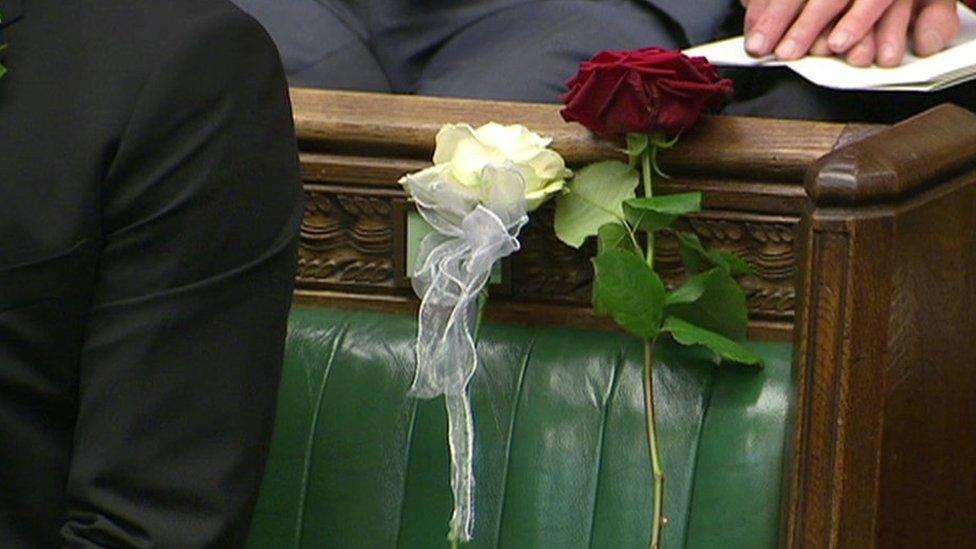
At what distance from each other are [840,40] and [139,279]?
0.61 meters

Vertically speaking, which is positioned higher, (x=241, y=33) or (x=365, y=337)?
(x=241, y=33)

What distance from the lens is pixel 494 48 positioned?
162cm

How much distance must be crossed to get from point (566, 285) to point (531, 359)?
7 cm

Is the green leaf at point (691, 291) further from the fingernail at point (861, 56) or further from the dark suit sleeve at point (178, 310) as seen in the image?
the dark suit sleeve at point (178, 310)

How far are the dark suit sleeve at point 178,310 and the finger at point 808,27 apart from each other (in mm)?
481

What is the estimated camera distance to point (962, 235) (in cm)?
124

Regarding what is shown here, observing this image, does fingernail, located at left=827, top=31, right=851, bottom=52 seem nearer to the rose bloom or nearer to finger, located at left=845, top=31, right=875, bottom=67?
finger, located at left=845, top=31, right=875, bottom=67

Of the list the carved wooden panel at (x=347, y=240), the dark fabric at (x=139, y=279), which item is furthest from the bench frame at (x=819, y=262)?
the dark fabric at (x=139, y=279)

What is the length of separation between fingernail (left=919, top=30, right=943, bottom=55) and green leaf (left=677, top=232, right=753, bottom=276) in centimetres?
23

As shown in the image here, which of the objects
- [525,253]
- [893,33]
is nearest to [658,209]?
[525,253]

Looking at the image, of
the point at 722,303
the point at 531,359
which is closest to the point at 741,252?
the point at 722,303

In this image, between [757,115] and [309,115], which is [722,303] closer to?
[757,115]

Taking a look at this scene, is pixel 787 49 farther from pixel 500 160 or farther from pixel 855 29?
pixel 500 160

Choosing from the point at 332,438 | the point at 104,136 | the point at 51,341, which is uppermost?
the point at 104,136
